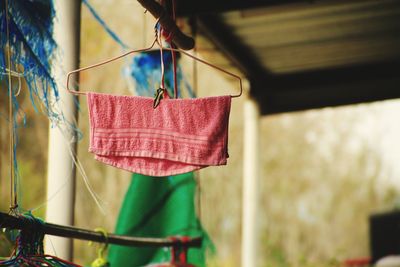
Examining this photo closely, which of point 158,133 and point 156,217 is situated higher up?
point 158,133

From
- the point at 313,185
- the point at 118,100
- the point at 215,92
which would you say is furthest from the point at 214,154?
the point at 313,185

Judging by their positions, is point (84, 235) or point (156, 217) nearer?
point (84, 235)

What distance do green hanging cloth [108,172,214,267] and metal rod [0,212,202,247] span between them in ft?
0.60

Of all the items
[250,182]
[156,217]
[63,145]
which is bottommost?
[156,217]

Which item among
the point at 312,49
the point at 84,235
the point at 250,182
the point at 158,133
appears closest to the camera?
the point at 158,133

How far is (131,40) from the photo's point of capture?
9.72m

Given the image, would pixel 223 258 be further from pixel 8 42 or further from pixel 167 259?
pixel 8 42

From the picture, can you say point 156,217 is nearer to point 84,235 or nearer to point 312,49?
point 84,235

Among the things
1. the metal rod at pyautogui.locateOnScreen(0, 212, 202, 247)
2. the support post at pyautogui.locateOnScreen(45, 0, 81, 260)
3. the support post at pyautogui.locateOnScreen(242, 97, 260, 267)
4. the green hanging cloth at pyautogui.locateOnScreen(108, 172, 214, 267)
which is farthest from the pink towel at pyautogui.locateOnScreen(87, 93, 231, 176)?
the support post at pyautogui.locateOnScreen(242, 97, 260, 267)

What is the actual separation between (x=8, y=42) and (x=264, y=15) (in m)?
2.09

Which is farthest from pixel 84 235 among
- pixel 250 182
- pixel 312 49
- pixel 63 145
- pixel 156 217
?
pixel 250 182

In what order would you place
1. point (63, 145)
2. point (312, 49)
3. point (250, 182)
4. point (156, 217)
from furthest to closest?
point (250, 182) → point (312, 49) → point (156, 217) → point (63, 145)

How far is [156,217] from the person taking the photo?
329 centimetres

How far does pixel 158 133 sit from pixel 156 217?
1.49 meters
